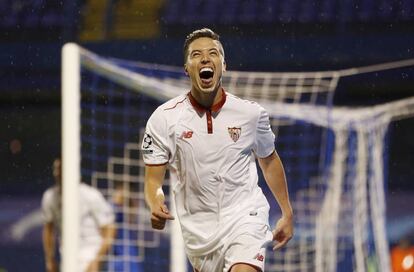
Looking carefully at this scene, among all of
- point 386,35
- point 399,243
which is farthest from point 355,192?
point 386,35

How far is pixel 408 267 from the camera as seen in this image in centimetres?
742

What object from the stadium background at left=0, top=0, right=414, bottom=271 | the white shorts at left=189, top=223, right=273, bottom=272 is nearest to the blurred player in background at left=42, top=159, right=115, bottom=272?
the stadium background at left=0, top=0, right=414, bottom=271

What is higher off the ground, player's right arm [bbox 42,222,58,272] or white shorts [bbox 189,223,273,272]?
player's right arm [bbox 42,222,58,272]

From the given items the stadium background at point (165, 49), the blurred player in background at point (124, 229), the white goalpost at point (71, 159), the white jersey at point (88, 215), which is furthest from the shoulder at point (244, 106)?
the stadium background at point (165, 49)

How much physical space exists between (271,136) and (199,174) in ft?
0.95

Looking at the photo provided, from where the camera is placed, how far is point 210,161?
154 inches

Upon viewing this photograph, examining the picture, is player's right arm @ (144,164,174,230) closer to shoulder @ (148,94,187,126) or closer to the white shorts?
shoulder @ (148,94,187,126)

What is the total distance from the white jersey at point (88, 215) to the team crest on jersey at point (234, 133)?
329 centimetres

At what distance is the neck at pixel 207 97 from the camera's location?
3.91 meters

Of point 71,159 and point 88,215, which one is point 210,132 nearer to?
point 71,159

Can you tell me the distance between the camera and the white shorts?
3822 millimetres

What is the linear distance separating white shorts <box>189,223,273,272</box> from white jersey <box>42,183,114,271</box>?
320 cm

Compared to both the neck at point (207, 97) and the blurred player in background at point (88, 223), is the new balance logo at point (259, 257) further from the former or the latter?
the blurred player in background at point (88, 223)

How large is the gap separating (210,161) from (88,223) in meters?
3.58
